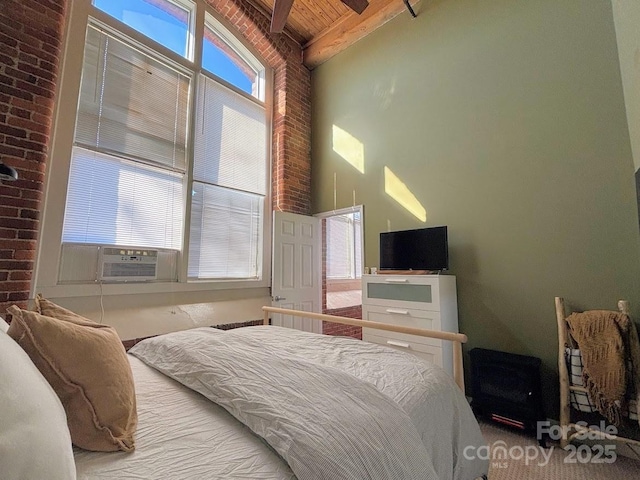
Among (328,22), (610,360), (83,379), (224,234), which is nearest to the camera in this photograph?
(83,379)

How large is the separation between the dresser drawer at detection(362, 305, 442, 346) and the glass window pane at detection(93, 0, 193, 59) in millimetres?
3577

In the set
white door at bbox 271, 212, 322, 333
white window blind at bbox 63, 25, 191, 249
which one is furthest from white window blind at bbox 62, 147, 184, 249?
white door at bbox 271, 212, 322, 333

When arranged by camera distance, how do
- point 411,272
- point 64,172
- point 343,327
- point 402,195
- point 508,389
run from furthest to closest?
1. point 343,327
2. point 402,195
3. point 411,272
4. point 64,172
5. point 508,389

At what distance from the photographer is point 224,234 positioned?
138 inches

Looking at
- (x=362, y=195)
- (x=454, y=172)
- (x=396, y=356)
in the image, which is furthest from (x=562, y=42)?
(x=396, y=356)

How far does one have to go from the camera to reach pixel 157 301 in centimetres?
284

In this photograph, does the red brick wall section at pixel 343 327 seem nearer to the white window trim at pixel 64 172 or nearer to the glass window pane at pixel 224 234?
the glass window pane at pixel 224 234

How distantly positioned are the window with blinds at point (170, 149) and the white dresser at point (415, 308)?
1604 millimetres

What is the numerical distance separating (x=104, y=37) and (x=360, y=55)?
2.90 metres

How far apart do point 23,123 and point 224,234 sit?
1.88m

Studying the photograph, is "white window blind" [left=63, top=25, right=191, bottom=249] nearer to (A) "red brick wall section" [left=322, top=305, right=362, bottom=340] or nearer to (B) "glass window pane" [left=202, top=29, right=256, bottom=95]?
(B) "glass window pane" [left=202, top=29, right=256, bottom=95]

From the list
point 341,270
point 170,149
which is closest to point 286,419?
point 170,149

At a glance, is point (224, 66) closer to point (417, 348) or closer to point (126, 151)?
point (126, 151)

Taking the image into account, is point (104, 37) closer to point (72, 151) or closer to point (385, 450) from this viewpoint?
point (72, 151)
